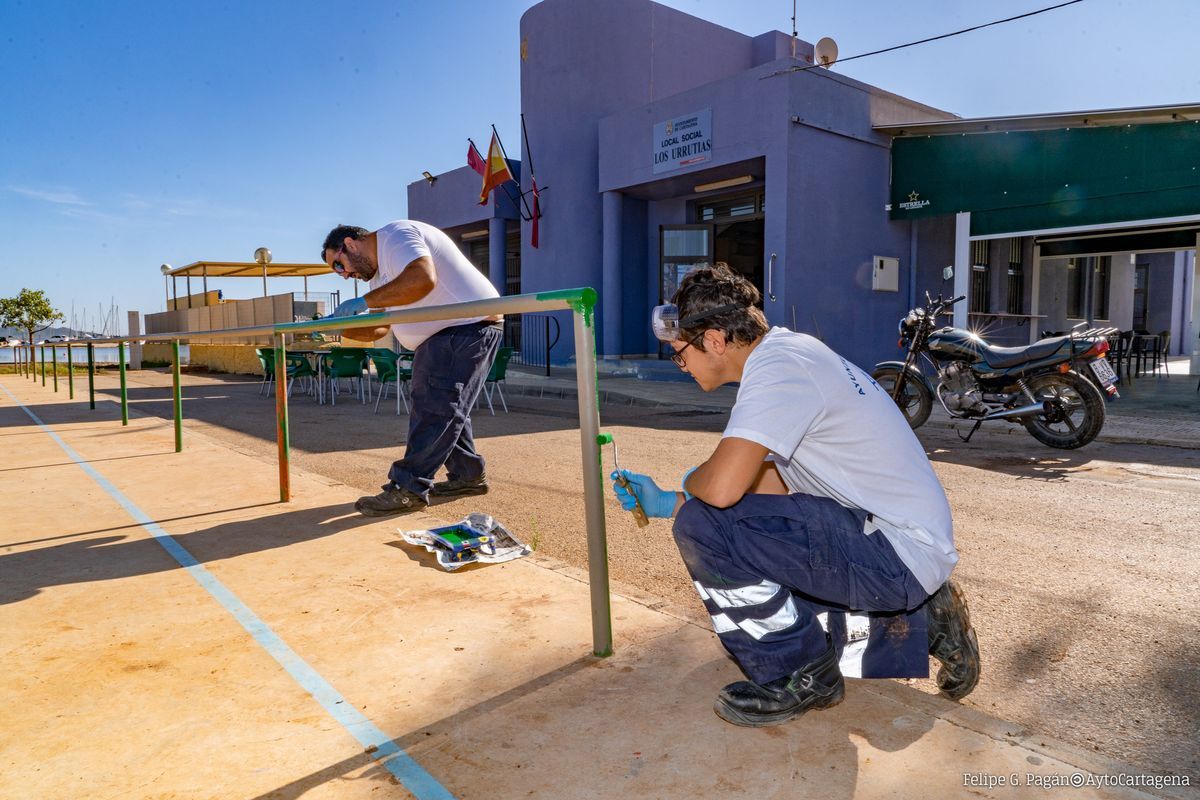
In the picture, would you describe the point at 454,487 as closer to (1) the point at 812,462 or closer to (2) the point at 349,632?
(2) the point at 349,632

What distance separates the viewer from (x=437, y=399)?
4.26 m

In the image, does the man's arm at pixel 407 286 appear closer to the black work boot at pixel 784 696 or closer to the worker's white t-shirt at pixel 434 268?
the worker's white t-shirt at pixel 434 268

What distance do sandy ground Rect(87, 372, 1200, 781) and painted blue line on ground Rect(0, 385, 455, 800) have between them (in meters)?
0.81

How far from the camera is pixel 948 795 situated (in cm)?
166

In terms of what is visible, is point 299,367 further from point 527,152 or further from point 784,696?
point 784,696

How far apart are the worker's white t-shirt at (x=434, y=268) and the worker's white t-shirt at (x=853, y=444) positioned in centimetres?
250

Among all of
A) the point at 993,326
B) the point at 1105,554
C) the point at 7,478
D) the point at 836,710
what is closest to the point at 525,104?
the point at 993,326

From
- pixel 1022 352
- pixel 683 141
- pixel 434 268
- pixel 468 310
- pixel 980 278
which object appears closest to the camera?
pixel 468 310

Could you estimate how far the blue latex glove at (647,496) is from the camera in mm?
2203

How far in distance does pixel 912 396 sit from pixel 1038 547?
158 inches

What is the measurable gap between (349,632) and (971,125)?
483 inches

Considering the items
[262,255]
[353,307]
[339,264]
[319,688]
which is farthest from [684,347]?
[262,255]

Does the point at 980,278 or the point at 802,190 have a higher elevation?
the point at 802,190

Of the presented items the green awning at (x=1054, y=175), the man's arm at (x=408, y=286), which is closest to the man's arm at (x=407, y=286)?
the man's arm at (x=408, y=286)
